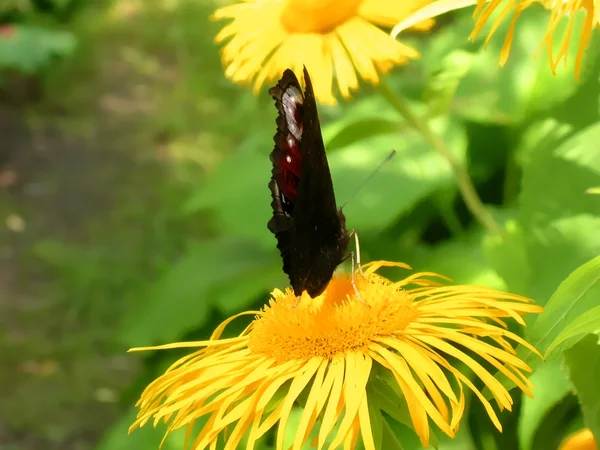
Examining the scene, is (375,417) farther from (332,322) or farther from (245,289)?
(245,289)

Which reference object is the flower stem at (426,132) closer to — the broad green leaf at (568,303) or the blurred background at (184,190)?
the blurred background at (184,190)

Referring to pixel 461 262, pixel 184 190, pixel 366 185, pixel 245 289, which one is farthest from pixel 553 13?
pixel 184 190

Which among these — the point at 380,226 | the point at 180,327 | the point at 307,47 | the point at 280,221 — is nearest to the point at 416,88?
the point at 380,226

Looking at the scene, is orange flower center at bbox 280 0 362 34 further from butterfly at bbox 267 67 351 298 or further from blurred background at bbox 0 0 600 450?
butterfly at bbox 267 67 351 298

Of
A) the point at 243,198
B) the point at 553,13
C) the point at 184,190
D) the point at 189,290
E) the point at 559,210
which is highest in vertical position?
the point at 184,190

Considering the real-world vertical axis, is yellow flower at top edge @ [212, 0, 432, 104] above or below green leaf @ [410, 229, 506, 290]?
above

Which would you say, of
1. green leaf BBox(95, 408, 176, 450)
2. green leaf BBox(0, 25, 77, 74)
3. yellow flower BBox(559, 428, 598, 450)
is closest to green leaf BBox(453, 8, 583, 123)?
yellow flower BBox(559, 428, 598, 450)

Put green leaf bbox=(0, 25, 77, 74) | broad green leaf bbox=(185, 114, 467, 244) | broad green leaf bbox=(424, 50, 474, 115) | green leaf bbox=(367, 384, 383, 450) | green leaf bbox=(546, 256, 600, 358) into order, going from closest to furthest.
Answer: green leaf bbox=(546, 256, 600, 358), green leaf bbox=(367, 384, 383, 450), broad green leaf bbox=(424, 50, 474, 115), broad green leaf bbox=(185, 114, 467, 244), green leaf bbox=(0, 25, 77, 74)
